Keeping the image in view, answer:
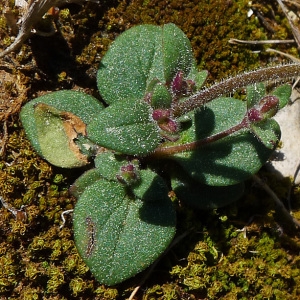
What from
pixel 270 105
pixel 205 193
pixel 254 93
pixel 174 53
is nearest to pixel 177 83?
pixel 174 53

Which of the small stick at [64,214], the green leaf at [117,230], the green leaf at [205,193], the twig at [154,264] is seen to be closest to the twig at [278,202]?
the green leaf at [205,193]

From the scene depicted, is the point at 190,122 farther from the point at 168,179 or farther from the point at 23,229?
the point at 23,229

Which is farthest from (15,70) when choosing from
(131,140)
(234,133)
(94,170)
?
(234,133)

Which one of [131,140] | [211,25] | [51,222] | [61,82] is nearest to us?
[131,140]

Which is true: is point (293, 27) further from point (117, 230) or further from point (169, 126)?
point (117, 230)

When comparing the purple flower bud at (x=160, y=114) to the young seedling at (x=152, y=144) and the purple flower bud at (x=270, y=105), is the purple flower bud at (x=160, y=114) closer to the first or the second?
the young seedling at (x=152, y=144)
